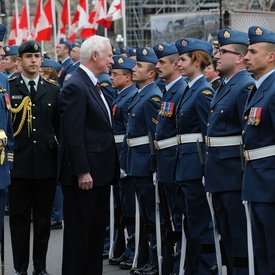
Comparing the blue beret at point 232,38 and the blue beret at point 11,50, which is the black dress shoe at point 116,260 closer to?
the blue beret at point 232,38

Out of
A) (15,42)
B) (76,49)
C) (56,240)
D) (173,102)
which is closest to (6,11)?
(15,42)

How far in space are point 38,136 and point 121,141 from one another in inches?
50.7

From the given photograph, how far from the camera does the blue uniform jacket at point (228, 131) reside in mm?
7598

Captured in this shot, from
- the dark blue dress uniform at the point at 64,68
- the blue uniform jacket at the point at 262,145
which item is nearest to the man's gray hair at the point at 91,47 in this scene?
the blue uniform jacket at the point at 262,145

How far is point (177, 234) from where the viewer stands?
8.74 meters

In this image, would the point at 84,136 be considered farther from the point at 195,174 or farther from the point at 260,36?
the point at 260,36

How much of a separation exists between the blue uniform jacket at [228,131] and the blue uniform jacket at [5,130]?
1.62 m

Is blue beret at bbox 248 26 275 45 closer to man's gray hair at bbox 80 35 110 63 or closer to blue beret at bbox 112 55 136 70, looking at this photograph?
man's gray hair at bbox 80 35 110 63

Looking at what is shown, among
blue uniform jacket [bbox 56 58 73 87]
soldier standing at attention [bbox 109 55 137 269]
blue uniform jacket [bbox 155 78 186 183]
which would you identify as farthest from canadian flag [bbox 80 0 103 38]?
blue uniform jacket [bbox 155 78 186 183]

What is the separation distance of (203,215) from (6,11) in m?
38.0

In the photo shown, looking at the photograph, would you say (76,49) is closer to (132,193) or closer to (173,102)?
(132,193)

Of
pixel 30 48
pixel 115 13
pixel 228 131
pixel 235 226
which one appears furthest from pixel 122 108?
pixel 115 13

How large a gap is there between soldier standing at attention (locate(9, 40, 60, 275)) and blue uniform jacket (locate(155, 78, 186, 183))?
100cm

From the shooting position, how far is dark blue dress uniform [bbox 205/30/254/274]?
7582 millimetres
